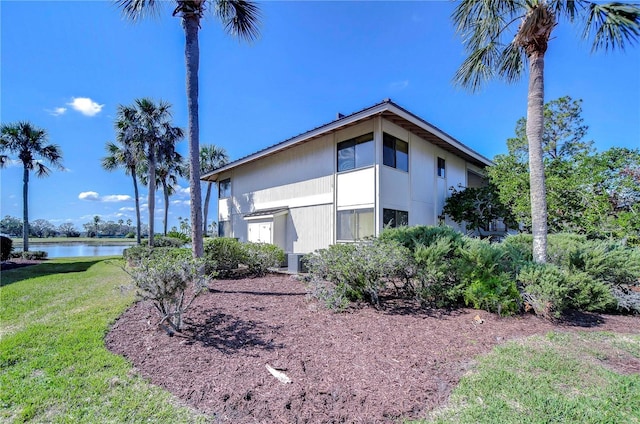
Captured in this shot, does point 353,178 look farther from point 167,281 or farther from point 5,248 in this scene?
point 5,248

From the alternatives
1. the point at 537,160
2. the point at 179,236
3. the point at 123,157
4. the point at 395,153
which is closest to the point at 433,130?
the point at 395,153

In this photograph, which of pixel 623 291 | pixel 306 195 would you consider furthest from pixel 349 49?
pixel 623 291

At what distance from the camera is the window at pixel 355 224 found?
35.4 ft

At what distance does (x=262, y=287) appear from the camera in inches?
314

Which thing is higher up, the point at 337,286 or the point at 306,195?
the point at 306,195

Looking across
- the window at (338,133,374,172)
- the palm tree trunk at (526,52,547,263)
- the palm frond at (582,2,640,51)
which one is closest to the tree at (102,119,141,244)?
the window at (338,133,374,172)

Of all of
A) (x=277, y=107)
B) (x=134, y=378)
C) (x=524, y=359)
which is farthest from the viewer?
(x=277, y=107)

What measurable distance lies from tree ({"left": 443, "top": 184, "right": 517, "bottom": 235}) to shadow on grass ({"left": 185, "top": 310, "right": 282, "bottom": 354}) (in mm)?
11792

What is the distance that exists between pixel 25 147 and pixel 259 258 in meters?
21.8

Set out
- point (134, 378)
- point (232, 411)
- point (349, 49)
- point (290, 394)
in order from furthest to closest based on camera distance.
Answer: point (349, 49), point (134, 378), point (290, 394), point (232, 411)

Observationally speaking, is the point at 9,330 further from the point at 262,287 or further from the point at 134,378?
the point at 262,287

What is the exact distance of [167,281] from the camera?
14.2 feet

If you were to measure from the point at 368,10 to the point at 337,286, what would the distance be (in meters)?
10.1

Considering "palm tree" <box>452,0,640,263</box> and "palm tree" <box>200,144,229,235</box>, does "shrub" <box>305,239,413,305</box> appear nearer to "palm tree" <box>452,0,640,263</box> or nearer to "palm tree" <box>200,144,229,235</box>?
"palm tree" <box>452,0,640,263</box>
